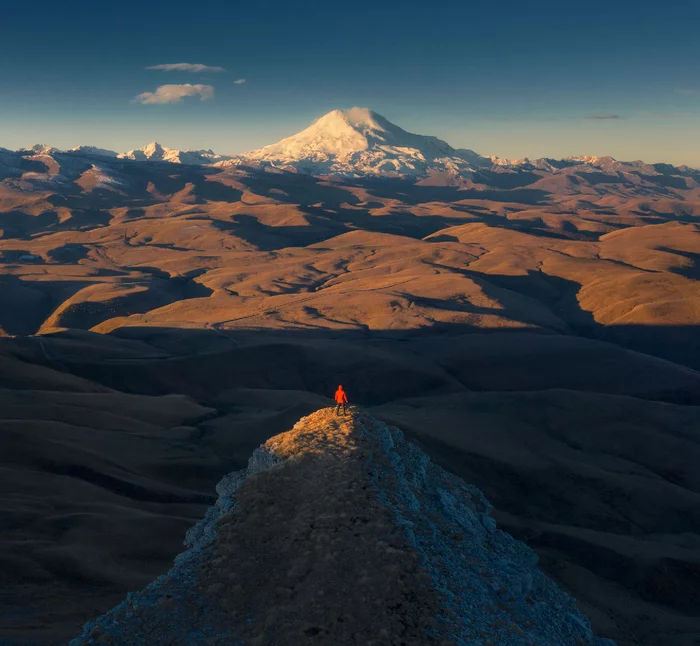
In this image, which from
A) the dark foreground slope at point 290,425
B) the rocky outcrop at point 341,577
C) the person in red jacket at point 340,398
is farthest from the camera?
the person in red jacket at point 340,398

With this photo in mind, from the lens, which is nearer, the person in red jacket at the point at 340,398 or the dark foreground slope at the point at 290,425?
the dark foreground slope at the point at 290,425

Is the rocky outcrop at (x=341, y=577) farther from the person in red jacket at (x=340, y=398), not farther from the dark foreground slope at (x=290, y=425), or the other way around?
the dark foreground slope at (x=290, y=425)

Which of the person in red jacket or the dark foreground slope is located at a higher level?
the person in red jacket

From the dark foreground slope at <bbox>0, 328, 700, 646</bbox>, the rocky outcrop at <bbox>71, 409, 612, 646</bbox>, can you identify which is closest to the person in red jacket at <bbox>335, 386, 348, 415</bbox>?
the rocky outcrop at <bbox>71, 409, 612, 646</bbox>

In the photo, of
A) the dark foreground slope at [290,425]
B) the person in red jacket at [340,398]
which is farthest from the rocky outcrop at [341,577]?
the dark foreground slope at [290,425]

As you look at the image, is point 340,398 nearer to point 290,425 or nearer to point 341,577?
point 341,577

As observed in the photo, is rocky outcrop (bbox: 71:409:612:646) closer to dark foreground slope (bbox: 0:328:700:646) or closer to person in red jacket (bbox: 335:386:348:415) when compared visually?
person in red jacket (bbox: 335:386:348:415)

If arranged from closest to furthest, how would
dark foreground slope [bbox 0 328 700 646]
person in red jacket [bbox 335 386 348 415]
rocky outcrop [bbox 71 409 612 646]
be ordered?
rocky outcrop [bbox 71 409 612 646] → dark foreground slope [bbox 0 328 700 646] → person in red jacket [bbox 335 386 348 415]

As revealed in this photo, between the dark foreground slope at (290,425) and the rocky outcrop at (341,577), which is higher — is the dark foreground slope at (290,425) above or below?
below

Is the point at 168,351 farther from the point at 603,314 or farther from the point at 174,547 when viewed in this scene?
the point at 603,314
